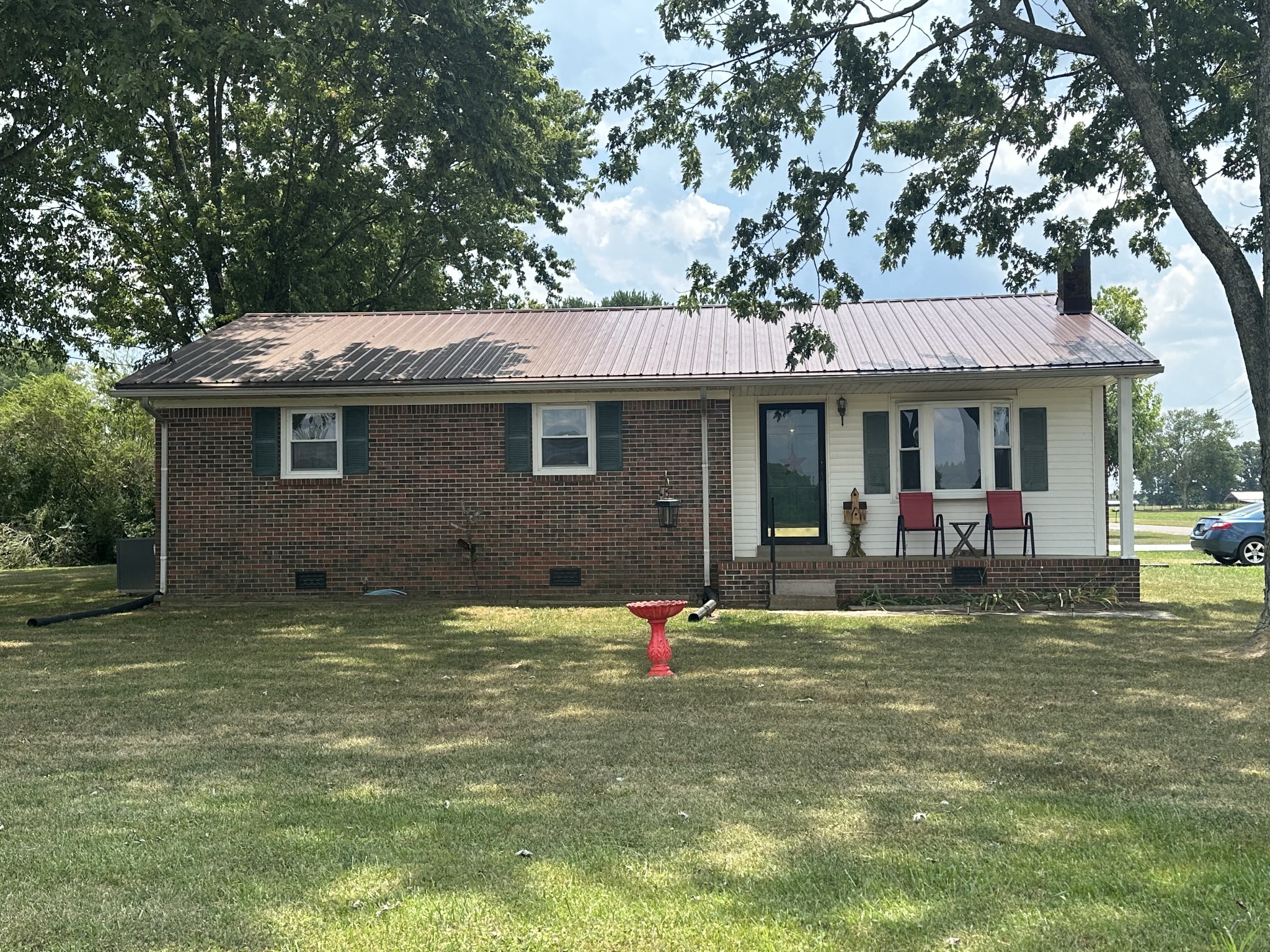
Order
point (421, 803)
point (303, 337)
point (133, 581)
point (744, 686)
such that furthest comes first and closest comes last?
point (303, 337) → point (133, 581) → point (744, 686) → point (421, 803)

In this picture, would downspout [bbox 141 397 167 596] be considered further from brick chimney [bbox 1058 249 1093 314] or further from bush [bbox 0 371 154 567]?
brick chimney [bbox 1058 249 1093 314]

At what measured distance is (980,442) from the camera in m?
13.3

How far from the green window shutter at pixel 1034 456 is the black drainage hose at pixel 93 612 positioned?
38.6 feet

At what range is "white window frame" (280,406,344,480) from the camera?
1359cm

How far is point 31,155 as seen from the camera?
14562mm

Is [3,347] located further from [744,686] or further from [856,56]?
[744,686]

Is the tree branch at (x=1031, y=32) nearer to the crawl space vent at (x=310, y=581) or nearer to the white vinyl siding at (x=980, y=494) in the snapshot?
the white vinyl siding at (x=980, y=494)

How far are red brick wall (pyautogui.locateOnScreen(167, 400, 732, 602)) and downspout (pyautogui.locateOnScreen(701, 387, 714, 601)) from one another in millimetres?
75

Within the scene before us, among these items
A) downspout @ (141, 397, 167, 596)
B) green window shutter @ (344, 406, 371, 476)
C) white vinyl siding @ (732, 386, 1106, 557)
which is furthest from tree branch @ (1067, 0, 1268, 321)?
downspout @ (141, 397, 167, 596)

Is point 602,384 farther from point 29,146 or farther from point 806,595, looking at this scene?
point 29,146

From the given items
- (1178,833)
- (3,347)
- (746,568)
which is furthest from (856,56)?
(3,347)

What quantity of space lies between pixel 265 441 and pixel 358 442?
1294mm

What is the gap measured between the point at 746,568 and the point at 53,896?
977 centimetres

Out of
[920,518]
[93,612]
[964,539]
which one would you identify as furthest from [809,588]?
[93,612]
